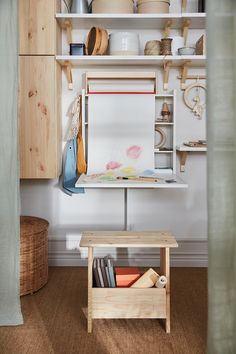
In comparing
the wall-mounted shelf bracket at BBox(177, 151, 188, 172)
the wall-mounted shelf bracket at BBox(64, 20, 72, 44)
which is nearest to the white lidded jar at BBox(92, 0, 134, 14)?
the wall-mounted shelf bracket at BBox(64, 20, 72, 44)

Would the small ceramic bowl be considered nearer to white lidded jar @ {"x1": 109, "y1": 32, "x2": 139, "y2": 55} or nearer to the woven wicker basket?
white lidded jar @ {"x1": 109, "y1": 32, "x2": 139, "y2": 55}

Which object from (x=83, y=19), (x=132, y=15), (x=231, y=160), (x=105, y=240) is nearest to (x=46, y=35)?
(x=83, y=19)

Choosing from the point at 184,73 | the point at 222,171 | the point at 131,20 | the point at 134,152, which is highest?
the point at 131,20

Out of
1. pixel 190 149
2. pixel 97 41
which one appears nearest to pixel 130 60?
pixel 97 41

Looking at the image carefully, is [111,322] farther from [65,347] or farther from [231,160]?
[231,160]

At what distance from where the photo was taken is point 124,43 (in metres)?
3.70

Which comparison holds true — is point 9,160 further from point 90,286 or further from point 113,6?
point 113,6

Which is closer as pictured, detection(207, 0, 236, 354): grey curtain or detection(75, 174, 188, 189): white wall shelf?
detection(207, 0, 236, 354): grey curtain

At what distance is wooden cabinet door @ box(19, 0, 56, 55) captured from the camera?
3.52 metres

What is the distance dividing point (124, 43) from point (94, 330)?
2.11m

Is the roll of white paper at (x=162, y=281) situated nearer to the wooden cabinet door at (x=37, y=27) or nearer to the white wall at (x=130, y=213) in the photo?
the white wall at (x=130, y=213)

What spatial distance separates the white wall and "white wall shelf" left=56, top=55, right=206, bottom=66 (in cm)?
80

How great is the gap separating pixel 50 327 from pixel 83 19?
89.6 inches

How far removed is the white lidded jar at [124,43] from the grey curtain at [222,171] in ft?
5.56
